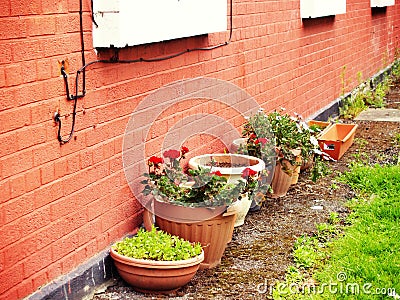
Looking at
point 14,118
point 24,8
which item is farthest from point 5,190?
point 24,8

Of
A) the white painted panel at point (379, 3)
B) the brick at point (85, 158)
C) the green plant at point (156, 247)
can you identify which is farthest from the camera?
the white painted panel at point (379, 3)

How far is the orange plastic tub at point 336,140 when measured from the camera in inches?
275

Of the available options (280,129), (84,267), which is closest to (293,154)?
(280,129)

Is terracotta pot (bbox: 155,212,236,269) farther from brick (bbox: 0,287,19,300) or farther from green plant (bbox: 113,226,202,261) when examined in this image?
brick (bbox: 0,287,19,300)

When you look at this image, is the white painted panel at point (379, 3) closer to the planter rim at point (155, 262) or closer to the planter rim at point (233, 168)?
the planter rim at point (233, 168)

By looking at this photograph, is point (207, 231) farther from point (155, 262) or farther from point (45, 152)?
point (45, 152)

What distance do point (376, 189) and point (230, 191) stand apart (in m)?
2.10

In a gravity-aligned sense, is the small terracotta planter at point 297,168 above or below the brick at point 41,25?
below

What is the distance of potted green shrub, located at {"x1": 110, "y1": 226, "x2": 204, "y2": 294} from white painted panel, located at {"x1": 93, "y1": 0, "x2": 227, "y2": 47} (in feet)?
3.60

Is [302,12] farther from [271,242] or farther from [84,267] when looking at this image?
[84,267]

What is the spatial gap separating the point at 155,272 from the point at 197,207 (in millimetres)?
514

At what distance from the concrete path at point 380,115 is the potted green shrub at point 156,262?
18.7 feet

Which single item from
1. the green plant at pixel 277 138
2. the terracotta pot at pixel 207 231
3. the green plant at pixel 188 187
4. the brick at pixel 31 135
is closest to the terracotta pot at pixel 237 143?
the green plant at pixel 277 138

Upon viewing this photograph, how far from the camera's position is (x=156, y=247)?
3.94 meters
